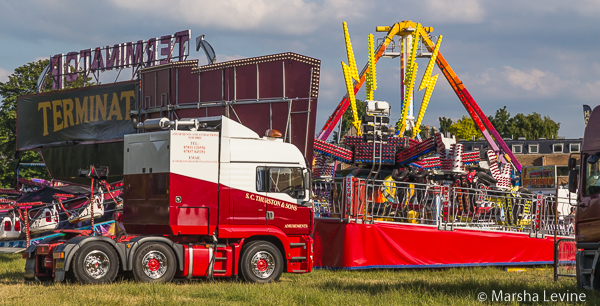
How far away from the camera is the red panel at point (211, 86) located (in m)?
23.4

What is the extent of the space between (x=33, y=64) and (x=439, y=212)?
37730 millimetres

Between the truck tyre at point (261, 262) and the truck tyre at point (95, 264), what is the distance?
2709 mm

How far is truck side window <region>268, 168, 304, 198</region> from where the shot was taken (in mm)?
15055

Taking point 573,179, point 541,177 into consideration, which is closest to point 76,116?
point 573,179

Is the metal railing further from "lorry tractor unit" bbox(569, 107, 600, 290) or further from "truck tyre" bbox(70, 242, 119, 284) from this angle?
"truck tyre" bbox(70, 242, 119, 284)

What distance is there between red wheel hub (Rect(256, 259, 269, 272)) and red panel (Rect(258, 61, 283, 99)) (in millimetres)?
8052

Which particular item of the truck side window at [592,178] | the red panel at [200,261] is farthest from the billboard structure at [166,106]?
the truck side window at [592,178]

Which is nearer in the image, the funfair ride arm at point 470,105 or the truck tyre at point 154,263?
the truck tyre at point 154,263

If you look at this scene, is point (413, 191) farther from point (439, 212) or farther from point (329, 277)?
point (329, 277)

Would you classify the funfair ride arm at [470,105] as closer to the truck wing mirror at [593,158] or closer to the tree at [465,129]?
the truck wing mirror at [593,158]

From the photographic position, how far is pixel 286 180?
15211 mm

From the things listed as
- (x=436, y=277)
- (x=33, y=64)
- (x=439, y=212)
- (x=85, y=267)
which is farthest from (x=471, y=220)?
(x=33, y=64)

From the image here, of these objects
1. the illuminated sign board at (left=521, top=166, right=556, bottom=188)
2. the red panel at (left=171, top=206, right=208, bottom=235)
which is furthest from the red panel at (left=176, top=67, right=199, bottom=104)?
the illuminated sign board at (left=521, top=166, right=556, bottom=188)

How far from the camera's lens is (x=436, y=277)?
15.8m
